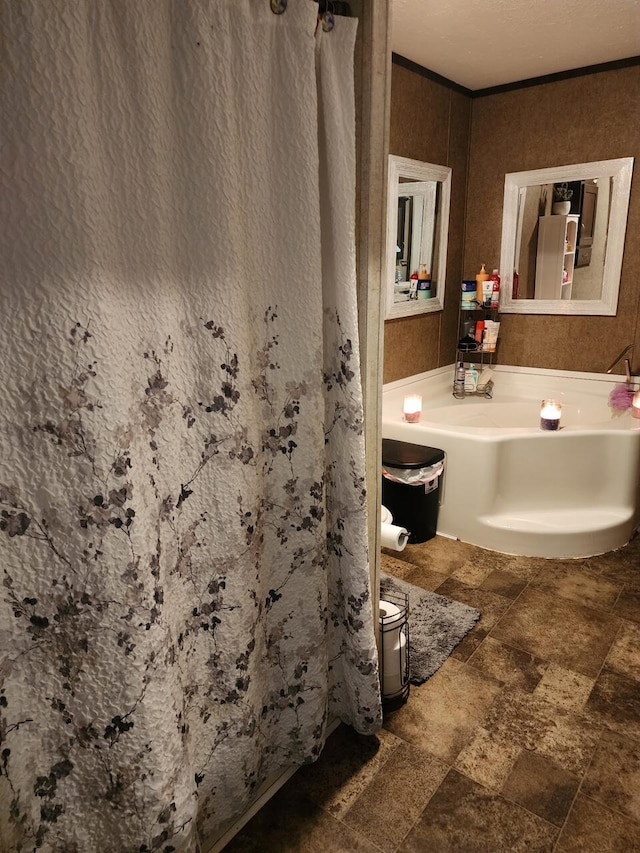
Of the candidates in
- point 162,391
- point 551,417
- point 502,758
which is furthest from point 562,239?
point 162,391

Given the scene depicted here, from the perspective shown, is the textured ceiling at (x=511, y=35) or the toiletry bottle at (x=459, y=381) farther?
the toiletry bottle at (x=459, y=381)

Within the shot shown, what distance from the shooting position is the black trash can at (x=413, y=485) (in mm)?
2744

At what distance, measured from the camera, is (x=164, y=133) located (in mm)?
943

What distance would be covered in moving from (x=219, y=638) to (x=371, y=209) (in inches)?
41.0

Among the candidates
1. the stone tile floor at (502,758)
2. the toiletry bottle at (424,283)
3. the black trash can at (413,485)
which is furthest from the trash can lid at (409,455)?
the toiletry bottle at (424,283)

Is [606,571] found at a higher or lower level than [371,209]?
lower

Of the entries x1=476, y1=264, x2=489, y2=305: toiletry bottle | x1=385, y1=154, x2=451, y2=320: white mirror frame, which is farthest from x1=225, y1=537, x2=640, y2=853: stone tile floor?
x1=476, y1=264, x2=489, y2=305: toiletry bottle

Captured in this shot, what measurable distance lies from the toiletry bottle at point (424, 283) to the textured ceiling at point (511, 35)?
3.36 ft

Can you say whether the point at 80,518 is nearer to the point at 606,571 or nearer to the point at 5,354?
the point at 5,354

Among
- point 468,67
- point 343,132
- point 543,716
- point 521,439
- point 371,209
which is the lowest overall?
point 543,716

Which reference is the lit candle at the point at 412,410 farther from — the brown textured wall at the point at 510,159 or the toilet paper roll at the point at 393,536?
the toilet paper roll at the point at 393,536

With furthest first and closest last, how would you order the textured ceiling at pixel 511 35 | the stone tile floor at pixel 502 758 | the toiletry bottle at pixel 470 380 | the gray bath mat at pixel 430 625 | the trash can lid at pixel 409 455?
the toiletry bottle at pixel 470 380 < the trash can lid at pixel 409 455 < the textured ceiling at pixel 511 35 < the gray bath mat at pixel 430 625 < the stone tile floor at pixel 502 758

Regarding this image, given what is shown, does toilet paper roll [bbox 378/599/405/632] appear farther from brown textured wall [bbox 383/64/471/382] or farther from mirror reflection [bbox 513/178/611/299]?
mirror reflection [bbox 513/178/611/299]

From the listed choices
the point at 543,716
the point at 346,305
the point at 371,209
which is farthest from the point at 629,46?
the point at 543,716
